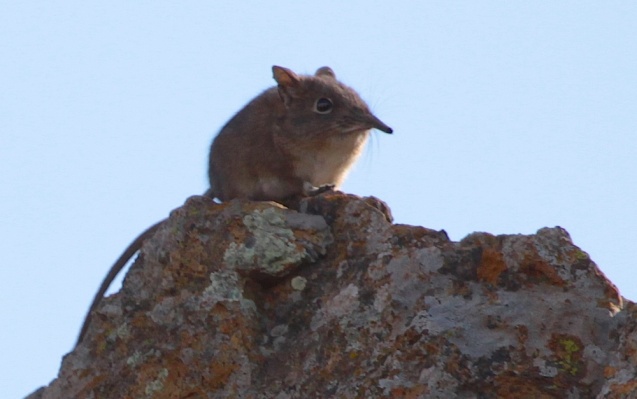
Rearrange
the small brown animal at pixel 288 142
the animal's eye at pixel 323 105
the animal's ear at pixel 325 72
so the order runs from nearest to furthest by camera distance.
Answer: the small brown animal at pixel 288 142 → the animal's eye at pixel 323 105 → the animal's ear at pixel 325 72

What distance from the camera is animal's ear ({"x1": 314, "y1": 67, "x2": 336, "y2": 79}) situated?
1040cm

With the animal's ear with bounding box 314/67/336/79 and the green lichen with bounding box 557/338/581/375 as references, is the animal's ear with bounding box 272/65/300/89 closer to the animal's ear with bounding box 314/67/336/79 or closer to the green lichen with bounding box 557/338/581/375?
the animal's ear with bounding box 314/67/336/79

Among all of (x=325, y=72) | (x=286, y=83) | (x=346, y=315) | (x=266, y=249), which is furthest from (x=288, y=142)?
(x=346, y=315)

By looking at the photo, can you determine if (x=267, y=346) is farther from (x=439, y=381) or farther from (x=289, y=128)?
(x=289, y=128)

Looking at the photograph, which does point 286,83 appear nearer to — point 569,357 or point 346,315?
point 346,315

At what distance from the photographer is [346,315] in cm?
606

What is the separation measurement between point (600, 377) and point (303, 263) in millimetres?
1916

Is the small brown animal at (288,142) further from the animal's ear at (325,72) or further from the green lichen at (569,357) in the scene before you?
the green lichen at (569,357)

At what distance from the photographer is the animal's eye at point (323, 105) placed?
9773mm

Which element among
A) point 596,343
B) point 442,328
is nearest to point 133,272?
point 442,328

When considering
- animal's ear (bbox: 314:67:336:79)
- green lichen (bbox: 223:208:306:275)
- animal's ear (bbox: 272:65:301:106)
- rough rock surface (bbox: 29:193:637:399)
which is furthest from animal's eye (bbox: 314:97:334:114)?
green lichen (bbox: 223:208:306:275)

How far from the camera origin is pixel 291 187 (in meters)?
9.06

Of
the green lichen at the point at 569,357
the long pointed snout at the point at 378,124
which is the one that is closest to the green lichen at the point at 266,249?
the green lichen at the point at 569,357

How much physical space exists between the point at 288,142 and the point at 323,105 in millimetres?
649
